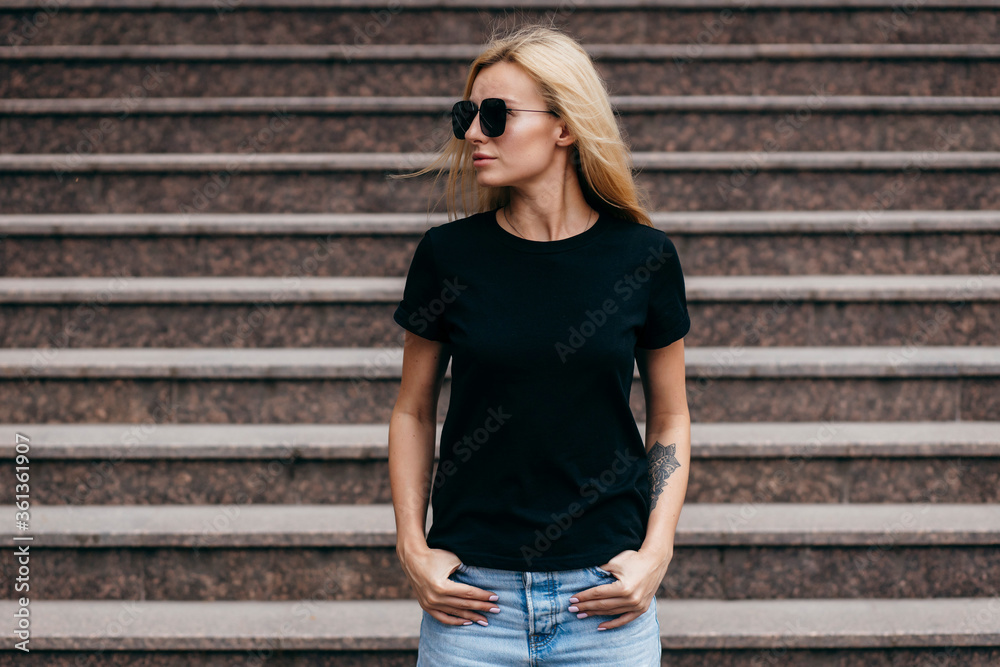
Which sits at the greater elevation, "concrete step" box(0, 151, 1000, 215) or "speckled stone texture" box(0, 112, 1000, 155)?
"speckled stone texture" box(0, 112, 1000, 155)

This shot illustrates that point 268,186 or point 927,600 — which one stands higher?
point 268,186

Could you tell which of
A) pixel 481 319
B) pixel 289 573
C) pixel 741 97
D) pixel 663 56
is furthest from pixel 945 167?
pixel 289 573

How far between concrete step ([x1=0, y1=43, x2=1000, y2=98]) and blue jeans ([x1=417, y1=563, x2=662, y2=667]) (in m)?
2.68

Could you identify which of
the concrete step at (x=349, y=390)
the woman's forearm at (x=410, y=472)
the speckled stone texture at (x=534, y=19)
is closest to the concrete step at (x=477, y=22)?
the speckled stone texture at (x=534, y=19)

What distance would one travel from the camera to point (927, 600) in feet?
7.38

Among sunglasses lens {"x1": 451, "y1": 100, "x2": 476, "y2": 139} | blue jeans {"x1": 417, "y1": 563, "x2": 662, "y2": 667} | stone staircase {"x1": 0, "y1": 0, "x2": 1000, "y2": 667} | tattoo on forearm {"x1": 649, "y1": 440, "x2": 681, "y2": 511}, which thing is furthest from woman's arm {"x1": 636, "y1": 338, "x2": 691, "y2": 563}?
stone staircase {"x1": 0, "y1": 0, "x2": 1000, "y2": 667}

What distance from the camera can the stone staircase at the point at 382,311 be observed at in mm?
2213

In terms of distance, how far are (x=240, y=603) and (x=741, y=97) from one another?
276 centimetres

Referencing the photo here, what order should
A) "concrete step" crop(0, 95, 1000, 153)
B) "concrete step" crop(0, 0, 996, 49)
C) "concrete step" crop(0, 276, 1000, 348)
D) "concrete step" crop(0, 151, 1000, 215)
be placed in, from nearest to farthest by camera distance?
"concrete step" crop(0, 276, 1000, 348) < "concrete step" crop(0, 151, 1000, 215) < "concrete step" crop(0, 95, 1000, 153) < "concrete step" crop(0, 0, 996, 49)

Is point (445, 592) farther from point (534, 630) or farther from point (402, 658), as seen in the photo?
point (402, 658)

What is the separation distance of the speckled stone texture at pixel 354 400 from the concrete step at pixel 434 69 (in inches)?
60.1

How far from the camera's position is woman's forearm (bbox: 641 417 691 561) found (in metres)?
1.26

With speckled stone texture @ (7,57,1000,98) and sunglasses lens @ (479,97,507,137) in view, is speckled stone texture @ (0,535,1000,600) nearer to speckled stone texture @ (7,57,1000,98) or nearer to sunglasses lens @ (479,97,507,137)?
sunglasses lens @ (479,97,507,137)

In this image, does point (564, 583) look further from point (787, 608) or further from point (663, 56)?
point (663, 56)
